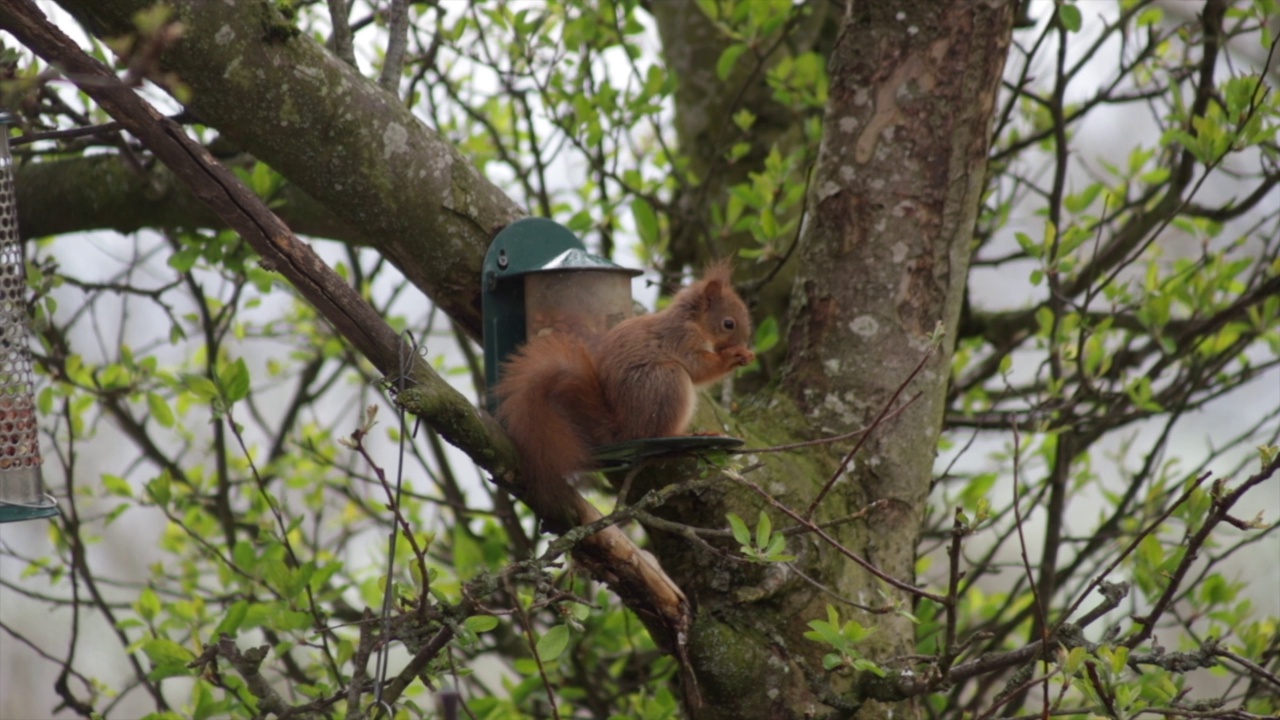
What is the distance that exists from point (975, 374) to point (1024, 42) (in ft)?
3.20

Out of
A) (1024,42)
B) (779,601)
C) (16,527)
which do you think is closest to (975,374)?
(1024,42)

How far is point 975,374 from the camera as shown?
9.24ft

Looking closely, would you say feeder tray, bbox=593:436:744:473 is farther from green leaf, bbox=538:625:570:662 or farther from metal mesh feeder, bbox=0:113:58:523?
metal mesh feeder, bbox=0:113:58:523

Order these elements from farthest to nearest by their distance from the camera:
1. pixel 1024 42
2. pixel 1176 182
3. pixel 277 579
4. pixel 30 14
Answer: pixel 1024 42
pixel 1176 182
pixel 277 579
pixel 30 14

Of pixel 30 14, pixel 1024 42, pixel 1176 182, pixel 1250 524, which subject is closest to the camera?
pixel 30 14

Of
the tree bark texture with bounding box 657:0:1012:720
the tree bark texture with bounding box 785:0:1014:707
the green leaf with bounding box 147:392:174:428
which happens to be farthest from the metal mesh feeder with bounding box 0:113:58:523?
the tree bark texture with bounding box 785:0:1014:707

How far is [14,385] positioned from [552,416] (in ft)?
2.49

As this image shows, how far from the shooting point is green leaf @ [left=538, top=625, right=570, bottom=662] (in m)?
1.46

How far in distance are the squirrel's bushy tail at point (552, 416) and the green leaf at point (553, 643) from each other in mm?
190

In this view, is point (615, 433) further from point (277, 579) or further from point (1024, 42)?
point (1024, 42)

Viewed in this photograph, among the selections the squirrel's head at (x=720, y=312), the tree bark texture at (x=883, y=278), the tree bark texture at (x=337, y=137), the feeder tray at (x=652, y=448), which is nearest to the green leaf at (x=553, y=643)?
the feeder tray at (x=652, y=448)

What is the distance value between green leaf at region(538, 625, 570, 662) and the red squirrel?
7.5 inches

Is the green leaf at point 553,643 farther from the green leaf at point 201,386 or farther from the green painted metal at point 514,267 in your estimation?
the green leaf at point 201,386

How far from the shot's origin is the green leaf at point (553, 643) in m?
1.46
